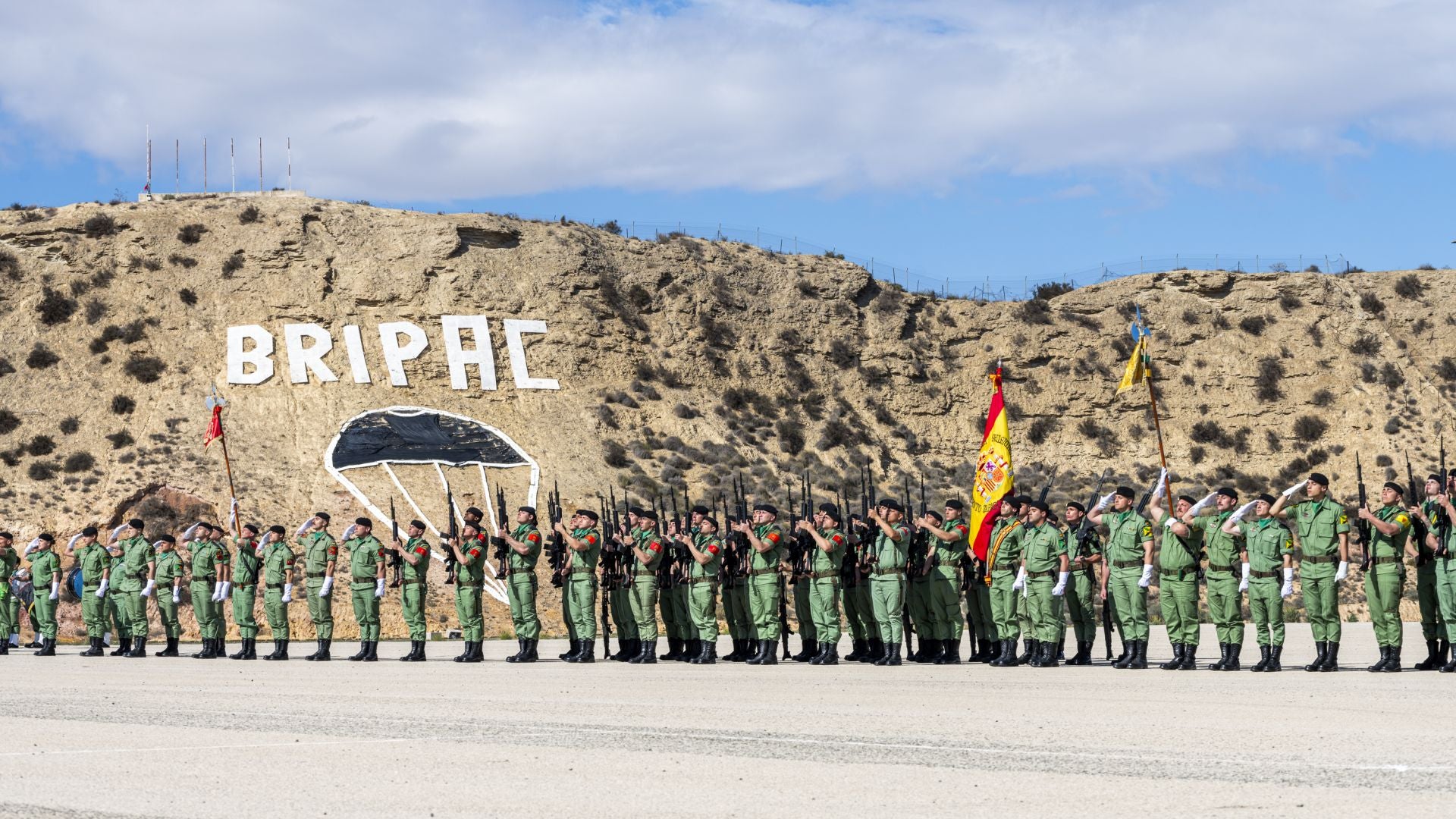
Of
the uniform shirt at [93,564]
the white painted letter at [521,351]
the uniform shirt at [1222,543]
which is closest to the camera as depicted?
the uniform shirt at [1222,543]

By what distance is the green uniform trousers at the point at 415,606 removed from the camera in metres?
19.6

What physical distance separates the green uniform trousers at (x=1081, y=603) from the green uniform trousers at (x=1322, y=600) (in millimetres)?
2241

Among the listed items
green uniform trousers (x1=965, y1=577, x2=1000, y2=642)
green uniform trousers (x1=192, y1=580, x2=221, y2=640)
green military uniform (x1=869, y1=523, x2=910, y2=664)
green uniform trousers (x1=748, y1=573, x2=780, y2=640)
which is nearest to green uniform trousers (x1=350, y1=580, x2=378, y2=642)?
green uniform trousers (x1=192, y1=580, x2=221, y2=640)

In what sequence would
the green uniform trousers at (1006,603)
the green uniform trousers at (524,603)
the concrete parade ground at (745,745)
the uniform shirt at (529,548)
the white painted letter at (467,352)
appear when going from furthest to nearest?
1. the white painted letter at (467,352)
2. the green uniform trousers at (524,603)
3. the uniform shirt at (529,548)
4. the green uniform trousers at (1006,603)
5. the concrete parade ground at (745,745)

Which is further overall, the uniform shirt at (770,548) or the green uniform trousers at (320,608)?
the green uniform trousers at (320,608)

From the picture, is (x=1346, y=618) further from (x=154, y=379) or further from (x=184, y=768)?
(x=154, y=379)

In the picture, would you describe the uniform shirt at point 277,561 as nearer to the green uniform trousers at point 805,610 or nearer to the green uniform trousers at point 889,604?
the green uniform trousers at point 805,610

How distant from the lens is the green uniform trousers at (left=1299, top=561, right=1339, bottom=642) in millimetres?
14875

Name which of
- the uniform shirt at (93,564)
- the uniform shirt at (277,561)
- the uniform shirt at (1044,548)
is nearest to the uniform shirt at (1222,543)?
the uniform shirt at (1044,548)

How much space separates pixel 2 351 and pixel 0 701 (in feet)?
115

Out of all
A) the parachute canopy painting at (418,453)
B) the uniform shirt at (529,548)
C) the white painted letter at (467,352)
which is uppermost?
the white painted letter at (467,352)

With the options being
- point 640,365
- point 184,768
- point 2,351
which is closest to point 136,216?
point 2,351

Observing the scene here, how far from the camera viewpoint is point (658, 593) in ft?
63.4

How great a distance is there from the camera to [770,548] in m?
17.6
